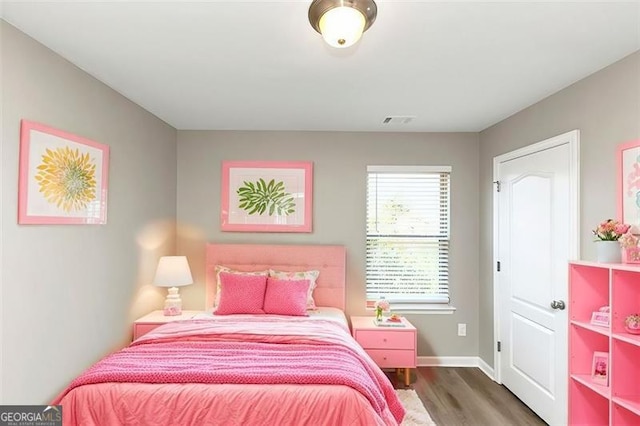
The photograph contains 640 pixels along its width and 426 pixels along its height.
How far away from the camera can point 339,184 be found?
4.30m

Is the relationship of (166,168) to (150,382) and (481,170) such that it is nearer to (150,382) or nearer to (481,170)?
(150,382)

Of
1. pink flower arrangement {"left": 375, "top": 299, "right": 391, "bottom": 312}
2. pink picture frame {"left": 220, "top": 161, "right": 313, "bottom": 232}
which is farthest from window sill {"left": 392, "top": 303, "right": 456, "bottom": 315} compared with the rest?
pink picture frame {"left": 220, "top": 161, "right": 313, "bottom": 232}

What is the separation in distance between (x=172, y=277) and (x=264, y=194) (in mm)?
1270

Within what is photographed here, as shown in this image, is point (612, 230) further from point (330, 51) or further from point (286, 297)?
point (286, 297)

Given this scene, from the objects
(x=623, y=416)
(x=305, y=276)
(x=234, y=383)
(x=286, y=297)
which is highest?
(x=305, y=276)

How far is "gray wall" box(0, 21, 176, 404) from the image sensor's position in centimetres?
206

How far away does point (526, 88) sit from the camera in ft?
9.48

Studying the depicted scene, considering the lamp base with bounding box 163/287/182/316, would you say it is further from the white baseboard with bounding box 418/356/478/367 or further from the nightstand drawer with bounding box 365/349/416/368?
the white baseboard with bounding box 418/356/478/367

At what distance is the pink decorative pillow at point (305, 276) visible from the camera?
152 inches

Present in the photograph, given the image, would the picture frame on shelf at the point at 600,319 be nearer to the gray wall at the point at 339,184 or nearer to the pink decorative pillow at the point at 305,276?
the gray wall at the point at 339,184

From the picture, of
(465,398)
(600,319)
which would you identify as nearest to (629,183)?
(600,319)

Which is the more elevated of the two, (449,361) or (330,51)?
(330,51)

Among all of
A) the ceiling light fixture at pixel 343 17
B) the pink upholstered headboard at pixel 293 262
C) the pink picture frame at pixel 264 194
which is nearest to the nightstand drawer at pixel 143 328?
the pink upholstered headboard at pixel 293 262

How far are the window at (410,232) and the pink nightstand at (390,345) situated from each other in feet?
Result: 2.30
